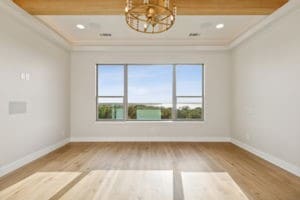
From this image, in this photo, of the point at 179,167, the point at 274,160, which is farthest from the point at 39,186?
the point at 274,160

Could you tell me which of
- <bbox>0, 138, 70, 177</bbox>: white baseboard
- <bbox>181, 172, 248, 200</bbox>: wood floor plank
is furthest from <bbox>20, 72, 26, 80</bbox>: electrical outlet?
<bbox>181, 172, 248, 200</bbox>: wood floor plank

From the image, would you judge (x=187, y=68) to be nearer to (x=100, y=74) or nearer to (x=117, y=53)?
(x=117, y=53)

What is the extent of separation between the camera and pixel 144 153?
4.91m

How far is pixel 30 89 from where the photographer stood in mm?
4250

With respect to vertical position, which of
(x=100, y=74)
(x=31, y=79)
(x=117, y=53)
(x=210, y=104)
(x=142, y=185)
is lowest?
(x=142, y=185)

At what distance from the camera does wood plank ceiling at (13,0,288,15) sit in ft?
11.5

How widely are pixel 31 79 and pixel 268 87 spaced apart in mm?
4659

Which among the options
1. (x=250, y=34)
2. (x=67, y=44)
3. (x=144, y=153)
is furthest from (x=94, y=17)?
(x=250, y=34)

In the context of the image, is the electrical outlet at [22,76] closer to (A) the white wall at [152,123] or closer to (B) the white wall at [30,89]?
(B) the white wall at [30,89]

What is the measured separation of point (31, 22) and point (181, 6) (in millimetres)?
2726

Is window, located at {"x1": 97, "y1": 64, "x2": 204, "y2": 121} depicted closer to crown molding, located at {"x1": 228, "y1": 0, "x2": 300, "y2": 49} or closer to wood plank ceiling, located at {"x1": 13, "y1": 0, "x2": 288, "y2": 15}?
crown molding, located at {"x1": 228, "y1": 0, "x2": 300, "y2": 49}

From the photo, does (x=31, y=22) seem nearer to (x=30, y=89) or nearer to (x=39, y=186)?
(x=30, y=89)

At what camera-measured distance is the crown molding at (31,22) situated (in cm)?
339

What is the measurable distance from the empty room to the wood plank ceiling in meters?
0.02
